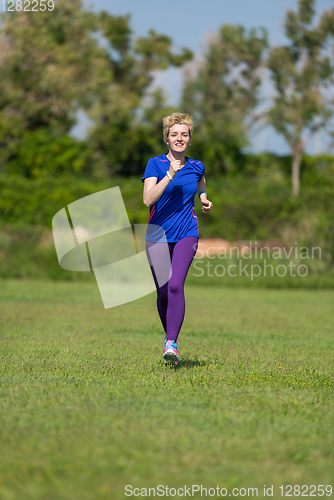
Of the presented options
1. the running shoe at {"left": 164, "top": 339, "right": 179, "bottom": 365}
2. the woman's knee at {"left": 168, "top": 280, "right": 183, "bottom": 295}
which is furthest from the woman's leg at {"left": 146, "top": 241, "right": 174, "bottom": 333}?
the running shoe at {"left": 164, "top": 339, "right": 179, "bottom": 365}

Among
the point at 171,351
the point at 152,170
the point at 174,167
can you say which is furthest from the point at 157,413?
the point at 152,170

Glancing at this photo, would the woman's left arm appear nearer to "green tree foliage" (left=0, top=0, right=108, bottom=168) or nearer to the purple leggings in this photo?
the purple leggings

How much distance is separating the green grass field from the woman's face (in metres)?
2.07

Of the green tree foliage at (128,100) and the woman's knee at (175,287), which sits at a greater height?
the green tree foliage at (128,100)

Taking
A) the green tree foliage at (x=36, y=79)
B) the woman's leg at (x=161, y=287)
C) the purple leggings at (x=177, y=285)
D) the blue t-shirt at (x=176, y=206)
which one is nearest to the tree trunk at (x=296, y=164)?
the green tree foliage at (x=36, y=79)

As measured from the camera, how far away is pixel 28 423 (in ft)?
12.4

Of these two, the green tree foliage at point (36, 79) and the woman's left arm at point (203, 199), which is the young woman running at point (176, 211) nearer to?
the woman's left arm at point (203, 199)

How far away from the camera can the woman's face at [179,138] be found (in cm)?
584

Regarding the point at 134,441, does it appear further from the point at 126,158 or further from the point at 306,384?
the point at 126,158

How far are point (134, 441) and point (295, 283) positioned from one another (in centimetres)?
1836

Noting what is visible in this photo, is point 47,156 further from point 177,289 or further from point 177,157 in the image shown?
point 177,289

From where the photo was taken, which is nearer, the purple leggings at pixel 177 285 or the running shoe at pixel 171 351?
the running shoe at pixel 171 351

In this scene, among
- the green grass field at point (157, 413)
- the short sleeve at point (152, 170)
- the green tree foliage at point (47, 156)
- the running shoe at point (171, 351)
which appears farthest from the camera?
the green tree foliage at point (47, 156)

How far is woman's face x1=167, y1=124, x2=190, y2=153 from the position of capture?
19.2ft
